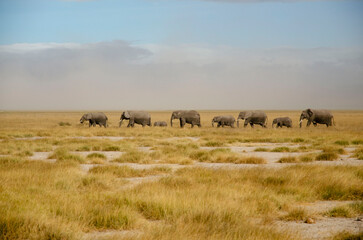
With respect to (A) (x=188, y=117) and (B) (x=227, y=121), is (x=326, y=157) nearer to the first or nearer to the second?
(B) (x=227, y=121)

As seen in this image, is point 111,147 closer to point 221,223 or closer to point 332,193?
point 332,193

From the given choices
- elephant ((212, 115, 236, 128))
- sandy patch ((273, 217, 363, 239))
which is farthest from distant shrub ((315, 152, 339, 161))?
elephant ((212, 115, 236, 128))

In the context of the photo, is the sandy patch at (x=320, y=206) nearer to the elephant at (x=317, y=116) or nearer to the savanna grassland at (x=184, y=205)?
the savanna grassland at (x=184, y=205)

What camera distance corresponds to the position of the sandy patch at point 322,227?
584cm

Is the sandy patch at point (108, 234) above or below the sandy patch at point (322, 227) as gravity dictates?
above

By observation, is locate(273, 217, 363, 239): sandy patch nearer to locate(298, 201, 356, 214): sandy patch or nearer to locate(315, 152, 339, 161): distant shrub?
locate(298, 201, 356, 214): sandy patch

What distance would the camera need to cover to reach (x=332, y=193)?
8930 mm

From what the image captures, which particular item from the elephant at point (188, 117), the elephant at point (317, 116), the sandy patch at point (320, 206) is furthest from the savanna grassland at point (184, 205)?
the elephant at point (188, 117)

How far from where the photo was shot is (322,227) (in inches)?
253

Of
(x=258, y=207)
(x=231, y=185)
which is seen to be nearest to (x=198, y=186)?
(x=231, y=185)

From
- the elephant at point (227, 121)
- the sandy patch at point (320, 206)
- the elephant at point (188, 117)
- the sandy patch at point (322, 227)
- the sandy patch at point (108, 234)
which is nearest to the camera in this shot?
the sandy patch at point (108, 234)

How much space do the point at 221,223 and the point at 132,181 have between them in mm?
5462

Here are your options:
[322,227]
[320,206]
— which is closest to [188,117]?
[320,206]

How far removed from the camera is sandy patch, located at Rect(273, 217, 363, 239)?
5.84 m
